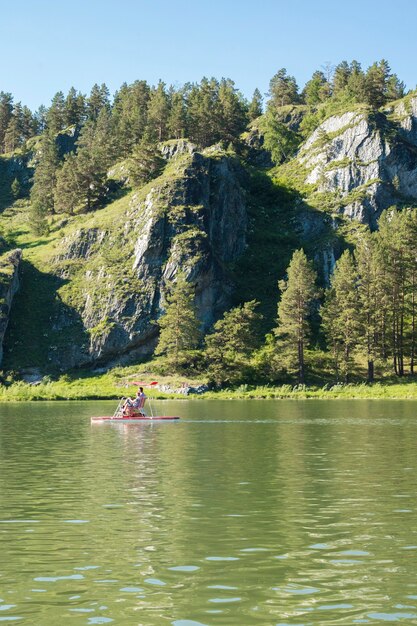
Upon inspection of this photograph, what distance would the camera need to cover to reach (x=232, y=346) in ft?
370

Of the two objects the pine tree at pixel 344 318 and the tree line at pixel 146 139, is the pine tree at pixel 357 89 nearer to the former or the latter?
the tree line at pixel 146 139

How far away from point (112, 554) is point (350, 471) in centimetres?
1574

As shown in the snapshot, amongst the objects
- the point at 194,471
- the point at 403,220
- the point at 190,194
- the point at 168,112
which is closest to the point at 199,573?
the point at 194,471

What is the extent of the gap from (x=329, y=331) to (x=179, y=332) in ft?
75.9

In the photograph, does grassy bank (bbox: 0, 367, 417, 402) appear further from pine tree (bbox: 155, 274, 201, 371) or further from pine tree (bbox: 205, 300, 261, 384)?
pine tree (bbox: 155, 274, 201, 371)

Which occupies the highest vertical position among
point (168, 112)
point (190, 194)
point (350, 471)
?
point (168, 112)

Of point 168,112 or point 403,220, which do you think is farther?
point 168,112

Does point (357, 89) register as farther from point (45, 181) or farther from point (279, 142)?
point (45, 181)

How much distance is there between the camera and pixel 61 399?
317 feet

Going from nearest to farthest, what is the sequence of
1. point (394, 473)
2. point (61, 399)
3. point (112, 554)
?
point (112, 554), point (394, 473), point (61, 399)

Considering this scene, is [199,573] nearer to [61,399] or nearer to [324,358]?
[61,399]

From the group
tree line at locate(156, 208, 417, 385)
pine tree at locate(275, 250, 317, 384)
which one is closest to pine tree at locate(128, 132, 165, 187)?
tree line at locate(156, 208, 417, 385)

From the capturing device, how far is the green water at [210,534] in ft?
43.7

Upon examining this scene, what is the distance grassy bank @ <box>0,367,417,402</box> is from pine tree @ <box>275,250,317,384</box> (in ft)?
20.6
